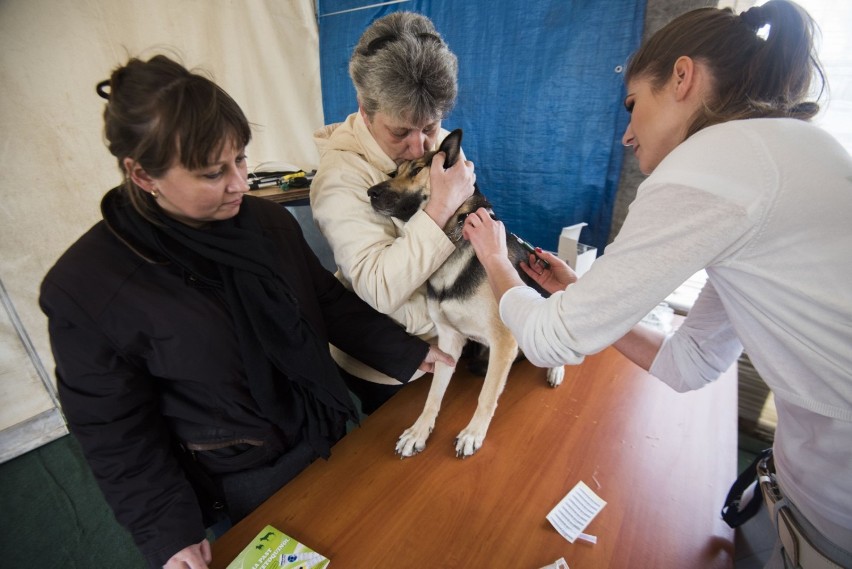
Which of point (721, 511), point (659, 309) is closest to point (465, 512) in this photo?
point (721, 511)

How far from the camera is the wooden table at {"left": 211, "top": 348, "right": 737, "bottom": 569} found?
2.66ft

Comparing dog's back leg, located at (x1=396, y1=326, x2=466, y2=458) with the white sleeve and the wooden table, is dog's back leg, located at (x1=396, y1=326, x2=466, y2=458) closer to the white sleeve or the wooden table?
the wooden table

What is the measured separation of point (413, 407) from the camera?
1.27 m

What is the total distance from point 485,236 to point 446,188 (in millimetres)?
204

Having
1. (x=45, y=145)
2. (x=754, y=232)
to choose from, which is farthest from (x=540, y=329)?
(x=45, y=145)

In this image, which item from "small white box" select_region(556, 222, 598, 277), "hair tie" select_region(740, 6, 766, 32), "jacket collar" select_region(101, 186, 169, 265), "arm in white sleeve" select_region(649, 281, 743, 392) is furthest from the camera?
"small white box" select_region(556, 222, 598, 277)

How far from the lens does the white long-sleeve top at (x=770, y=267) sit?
560 millimetres

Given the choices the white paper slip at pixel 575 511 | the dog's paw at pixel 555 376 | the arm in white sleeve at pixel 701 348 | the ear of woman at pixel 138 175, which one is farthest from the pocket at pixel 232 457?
the arm in white sleeve at pixel 701 348

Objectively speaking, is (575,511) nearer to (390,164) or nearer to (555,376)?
(555,376)

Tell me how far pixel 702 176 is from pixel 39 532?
3.06 m

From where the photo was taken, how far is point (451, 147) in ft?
4.05

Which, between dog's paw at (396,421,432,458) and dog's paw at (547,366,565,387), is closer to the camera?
dog's paw at (396,421,432,458)

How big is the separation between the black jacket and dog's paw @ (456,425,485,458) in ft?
1.92

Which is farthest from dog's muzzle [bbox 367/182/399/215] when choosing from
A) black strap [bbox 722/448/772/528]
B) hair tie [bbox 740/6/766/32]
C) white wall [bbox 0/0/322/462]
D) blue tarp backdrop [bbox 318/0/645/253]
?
white wall [bbox 0/0/322/462]
